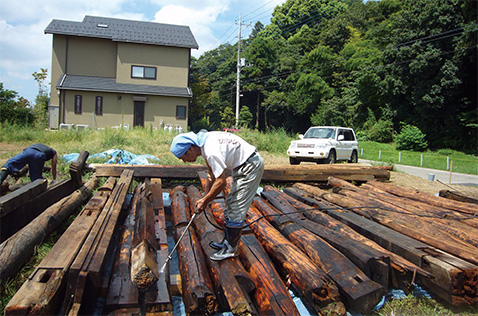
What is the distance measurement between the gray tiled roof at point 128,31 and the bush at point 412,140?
18.8 metres

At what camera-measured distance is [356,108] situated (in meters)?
36.2

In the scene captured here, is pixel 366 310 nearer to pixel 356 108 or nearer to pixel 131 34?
pixel 131 34

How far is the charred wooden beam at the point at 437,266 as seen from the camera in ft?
11.2

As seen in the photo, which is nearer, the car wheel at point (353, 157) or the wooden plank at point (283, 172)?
the wooden plank at point (283, 172)

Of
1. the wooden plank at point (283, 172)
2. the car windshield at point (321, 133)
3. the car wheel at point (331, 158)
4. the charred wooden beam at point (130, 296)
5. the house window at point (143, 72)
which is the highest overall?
the house window at point (143, 72)

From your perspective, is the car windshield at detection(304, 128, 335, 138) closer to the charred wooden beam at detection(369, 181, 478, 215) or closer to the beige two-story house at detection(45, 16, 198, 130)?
the charred wooden beam at detection(369, 181, 478, 215)

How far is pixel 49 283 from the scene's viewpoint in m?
2.92

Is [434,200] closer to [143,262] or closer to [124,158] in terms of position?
[143,262]

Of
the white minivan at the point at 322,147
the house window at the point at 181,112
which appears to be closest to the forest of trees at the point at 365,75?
the house window at the point at 181,112

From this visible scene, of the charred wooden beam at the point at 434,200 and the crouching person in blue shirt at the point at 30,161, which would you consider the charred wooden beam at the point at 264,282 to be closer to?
the charred wooden beam at the point at 434,200

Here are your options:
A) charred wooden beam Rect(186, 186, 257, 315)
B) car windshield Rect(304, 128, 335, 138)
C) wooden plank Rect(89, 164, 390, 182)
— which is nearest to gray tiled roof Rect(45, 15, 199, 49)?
car windshield Rect(304, 128, 335, 138)

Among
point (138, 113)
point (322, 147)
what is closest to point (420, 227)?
point (322, 147)

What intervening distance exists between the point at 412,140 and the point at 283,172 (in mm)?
23632

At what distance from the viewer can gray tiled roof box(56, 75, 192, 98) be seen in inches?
920
